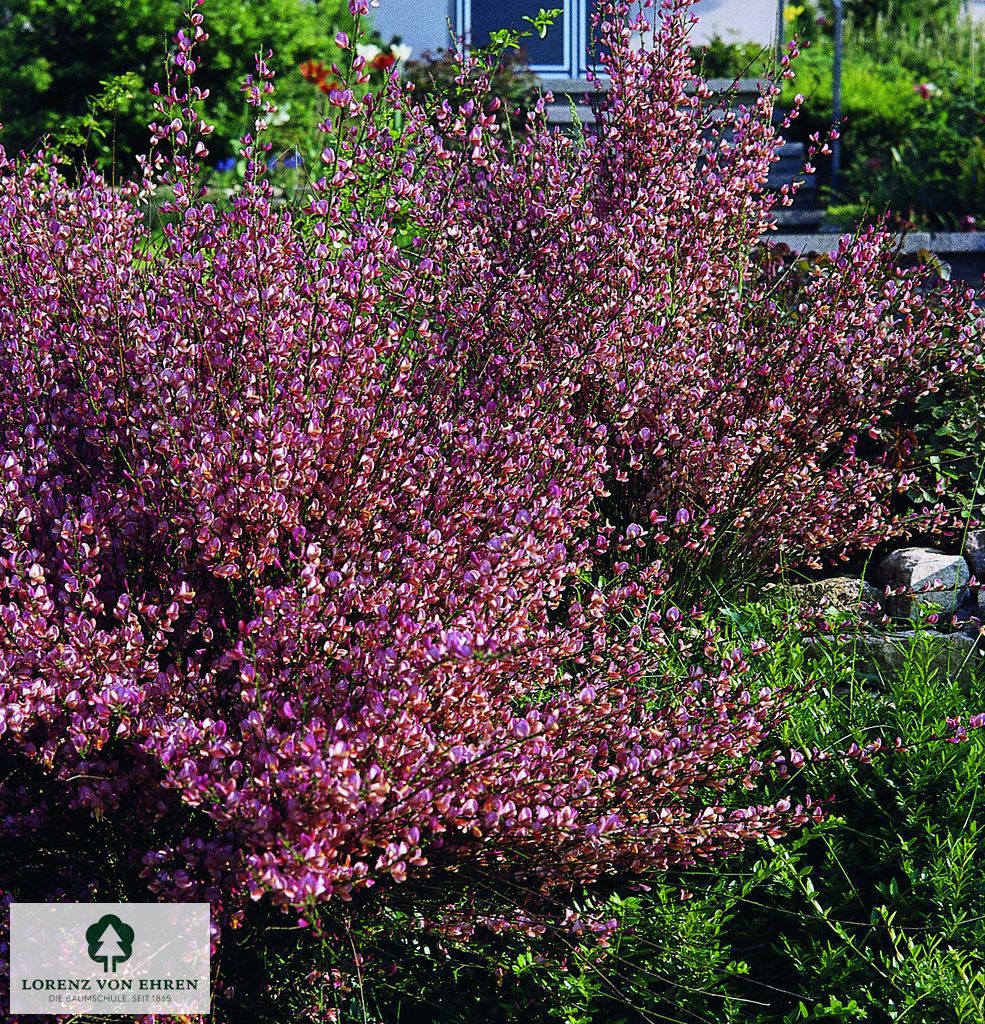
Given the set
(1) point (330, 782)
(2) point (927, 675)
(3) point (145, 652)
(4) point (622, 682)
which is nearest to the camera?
(1) point (330, 782)

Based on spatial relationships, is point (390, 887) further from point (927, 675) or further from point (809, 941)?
point (927, 675)

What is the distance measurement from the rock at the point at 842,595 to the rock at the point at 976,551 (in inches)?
16.0

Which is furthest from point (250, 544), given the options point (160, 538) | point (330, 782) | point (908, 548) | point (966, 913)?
point (908, 548)

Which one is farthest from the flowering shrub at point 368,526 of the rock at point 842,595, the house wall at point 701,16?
the house wall at point 701,16

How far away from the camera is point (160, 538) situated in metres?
2.34

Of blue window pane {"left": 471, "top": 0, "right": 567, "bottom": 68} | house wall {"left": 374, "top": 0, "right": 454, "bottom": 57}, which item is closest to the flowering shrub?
blue window pane {"left": 471, "top": 0, "right": 567, "bottom": 68}

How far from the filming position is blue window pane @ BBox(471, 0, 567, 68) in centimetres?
954

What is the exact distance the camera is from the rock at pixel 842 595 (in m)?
3.64

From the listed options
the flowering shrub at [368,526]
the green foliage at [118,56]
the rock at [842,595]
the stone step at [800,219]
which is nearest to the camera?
the flowering shrub at [368,526]

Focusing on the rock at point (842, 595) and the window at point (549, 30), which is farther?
the window at point (549, 30)

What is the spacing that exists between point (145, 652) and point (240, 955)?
73cm

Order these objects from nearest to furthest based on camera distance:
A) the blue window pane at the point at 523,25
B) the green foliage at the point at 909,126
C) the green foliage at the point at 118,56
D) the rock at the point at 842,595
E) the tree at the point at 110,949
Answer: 1. the tree at the point at 110,949
2. the rock at the point at 842,595
3. the green foliage at the point at 909,126
4. the blue window pane at the point at 523,25
5. the green foliage at the point at 118,56

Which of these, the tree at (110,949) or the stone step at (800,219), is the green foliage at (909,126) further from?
the tree at (110,949)

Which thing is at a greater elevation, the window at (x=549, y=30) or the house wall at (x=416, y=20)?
the house wall at (x=416, y=20)
